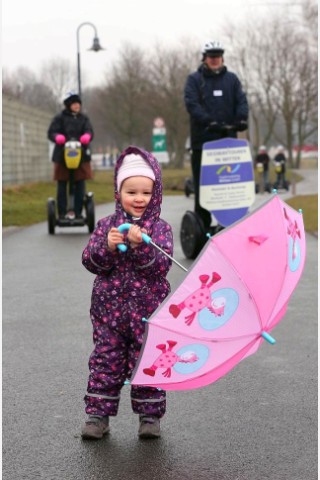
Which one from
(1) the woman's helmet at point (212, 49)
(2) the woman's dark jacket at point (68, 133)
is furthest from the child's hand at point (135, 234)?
(2) the woman's dark jacket at point (68, 133)

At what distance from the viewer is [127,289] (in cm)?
409

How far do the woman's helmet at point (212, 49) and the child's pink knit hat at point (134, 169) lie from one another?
5551mm

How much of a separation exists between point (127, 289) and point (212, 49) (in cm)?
582

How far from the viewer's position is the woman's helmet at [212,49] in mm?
9484

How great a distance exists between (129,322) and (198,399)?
909 mm

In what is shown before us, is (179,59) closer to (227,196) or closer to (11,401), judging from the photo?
(227,196)

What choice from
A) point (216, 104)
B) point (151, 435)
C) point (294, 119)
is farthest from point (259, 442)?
point (294, 119)

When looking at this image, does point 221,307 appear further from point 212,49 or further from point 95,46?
point 95,46

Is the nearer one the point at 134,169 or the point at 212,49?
the point at 134,169

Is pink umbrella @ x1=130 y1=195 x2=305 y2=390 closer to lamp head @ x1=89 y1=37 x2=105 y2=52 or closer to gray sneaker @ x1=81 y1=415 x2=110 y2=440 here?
gray sneaker @ x1=81 y1=415 x2=110 y2=440

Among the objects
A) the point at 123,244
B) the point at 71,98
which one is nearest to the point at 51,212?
the point at 71,98

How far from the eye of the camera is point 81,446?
159 inches

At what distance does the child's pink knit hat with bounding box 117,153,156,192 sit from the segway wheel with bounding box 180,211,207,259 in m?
5.55

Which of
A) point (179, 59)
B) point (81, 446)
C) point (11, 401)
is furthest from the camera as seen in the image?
point (179, 59)
